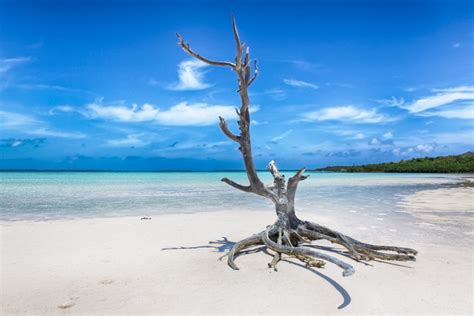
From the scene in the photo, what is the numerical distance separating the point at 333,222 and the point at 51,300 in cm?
805

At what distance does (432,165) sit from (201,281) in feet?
301

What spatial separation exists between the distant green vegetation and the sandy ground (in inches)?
3077

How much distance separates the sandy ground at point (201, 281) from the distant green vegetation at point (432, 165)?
78154 mm

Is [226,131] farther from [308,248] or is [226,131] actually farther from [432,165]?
[432,165]

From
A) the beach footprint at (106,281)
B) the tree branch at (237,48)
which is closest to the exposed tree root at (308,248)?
the beach footprint at (106,281)

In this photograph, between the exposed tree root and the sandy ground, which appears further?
the exposed tree root

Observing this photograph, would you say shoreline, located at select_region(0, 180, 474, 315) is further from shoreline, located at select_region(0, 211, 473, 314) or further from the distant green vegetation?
the distant green vegetation

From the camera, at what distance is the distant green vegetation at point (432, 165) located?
72.6 metres

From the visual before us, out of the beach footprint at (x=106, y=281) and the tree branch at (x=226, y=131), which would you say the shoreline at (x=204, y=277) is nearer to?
the beach footprint at (x=106, y=281)

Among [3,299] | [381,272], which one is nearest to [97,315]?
[3,299]

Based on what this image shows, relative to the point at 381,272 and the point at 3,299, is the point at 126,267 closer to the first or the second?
the point at 3,299

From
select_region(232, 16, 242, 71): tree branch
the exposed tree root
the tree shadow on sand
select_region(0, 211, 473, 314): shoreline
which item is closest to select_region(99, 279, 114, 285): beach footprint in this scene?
select_region(0, 211, 473, 314): shoreline

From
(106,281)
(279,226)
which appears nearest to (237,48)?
(279,226)

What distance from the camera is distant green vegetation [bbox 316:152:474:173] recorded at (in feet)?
238
